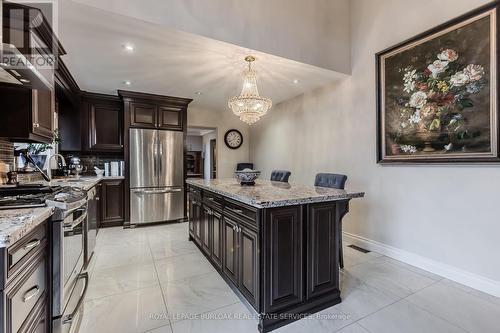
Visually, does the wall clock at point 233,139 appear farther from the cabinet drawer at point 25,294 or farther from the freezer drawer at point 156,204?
the cabinet drawer at point 25,294

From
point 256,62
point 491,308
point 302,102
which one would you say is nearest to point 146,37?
point 256,62

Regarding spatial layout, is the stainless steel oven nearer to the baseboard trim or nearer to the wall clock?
the baseboard trim

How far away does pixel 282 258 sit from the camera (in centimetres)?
175

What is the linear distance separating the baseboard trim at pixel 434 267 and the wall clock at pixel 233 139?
382 cm

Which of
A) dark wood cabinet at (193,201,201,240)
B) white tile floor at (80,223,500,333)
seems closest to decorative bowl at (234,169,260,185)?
dark wood cabinet at (193,201,201,240)

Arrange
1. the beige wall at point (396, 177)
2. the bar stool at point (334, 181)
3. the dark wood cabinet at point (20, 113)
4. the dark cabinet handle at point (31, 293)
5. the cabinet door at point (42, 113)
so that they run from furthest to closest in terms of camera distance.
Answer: the bar stool at point (334, 181)
the beige wall at point (396, 177)
the cabinet door at point (42, 113)
the dark wood cabinet at point (20, 113)
the dark cabinet handle at point (31, 293)

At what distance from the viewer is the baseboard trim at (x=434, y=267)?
2.18 metres

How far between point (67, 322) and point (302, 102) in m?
Result: 4.36

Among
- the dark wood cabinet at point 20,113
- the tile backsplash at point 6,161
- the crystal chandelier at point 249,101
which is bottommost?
the tile backsplash at point 6,161

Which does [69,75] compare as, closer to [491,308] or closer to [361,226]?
[361,226]

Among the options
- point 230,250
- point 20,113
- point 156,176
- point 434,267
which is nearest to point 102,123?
point 156,176

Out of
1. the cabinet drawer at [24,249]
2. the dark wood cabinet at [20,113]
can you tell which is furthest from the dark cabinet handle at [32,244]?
the dark wood cabinet at [20,113]

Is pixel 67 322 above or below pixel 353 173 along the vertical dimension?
below

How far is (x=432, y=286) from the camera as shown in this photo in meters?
2.29
